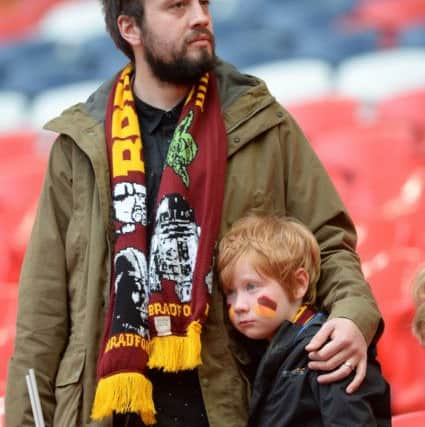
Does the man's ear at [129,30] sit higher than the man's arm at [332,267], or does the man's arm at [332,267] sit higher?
the man's ear at [129,30]

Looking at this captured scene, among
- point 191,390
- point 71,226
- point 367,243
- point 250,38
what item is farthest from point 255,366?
point 250,38

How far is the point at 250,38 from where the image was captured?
6.70 m

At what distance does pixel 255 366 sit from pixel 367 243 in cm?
143

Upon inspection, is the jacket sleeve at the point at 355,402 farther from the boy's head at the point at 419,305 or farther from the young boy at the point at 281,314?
the boy's head at the point at 419,305

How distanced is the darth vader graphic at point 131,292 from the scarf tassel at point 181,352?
66 millimetres

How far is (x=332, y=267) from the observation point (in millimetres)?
2357

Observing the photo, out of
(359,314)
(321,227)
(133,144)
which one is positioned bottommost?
(359,314)

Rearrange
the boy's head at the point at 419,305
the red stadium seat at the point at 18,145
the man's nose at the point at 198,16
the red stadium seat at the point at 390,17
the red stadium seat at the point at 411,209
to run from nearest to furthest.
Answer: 1. the boy's head at the point at 419,305
2. the man's nose at the point at 198,16
3. the red stadium seat at the point at 411,209
4. the red stadium seat at the point at 18,145
5. the red stadium seat at the point at 390,17

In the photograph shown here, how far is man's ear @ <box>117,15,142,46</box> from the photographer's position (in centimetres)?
259

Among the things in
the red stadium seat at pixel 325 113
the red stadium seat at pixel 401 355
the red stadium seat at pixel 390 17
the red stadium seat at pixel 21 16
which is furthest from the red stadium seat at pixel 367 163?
the red stadium seat at pixel 21 16

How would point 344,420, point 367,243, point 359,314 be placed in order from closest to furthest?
point 344,420 < point 359,314 < point 367,243

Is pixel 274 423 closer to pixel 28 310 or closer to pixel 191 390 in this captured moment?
pixel 191 390

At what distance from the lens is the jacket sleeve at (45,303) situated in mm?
2422

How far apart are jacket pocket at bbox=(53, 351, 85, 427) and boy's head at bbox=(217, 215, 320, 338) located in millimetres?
361
